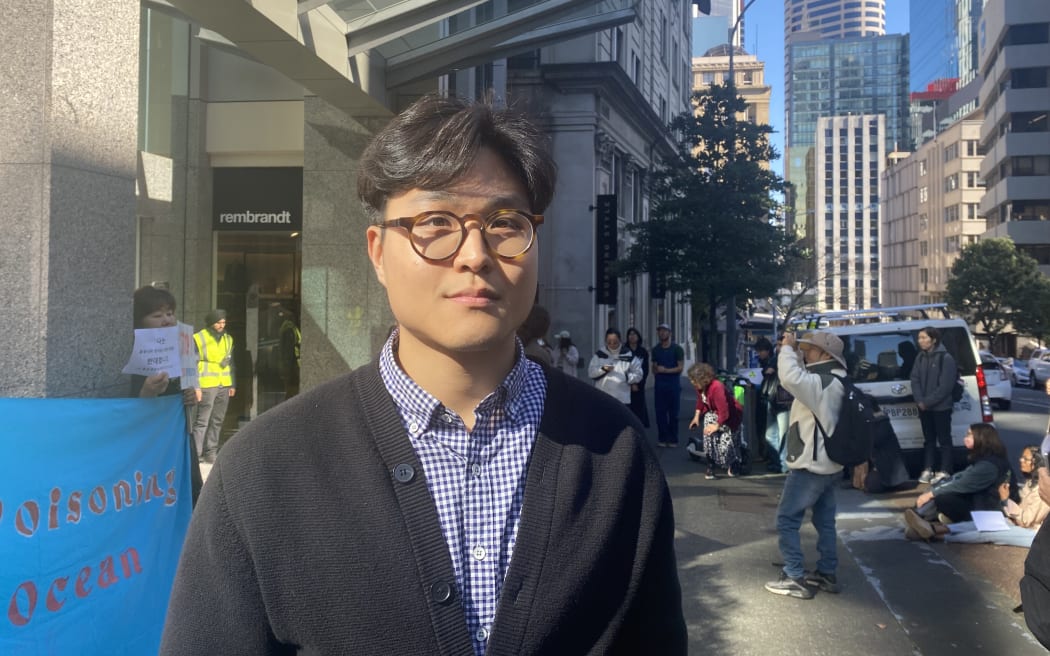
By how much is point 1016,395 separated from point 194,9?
3067 cm

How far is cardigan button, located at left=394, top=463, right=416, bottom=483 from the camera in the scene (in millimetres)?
1617

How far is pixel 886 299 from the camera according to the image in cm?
14912

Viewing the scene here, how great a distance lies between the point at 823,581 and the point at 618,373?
21.2 ft

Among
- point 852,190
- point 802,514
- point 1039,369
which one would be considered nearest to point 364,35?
point 802,514

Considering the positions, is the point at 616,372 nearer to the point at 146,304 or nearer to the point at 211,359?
the point at 211,359

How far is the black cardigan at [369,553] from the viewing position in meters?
1.55

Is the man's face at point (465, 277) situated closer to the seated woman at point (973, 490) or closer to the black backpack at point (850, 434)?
the black backpack at point (850, 434)

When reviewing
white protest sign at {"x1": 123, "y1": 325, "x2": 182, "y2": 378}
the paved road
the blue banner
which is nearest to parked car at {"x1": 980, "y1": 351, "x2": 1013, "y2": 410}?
the paved road

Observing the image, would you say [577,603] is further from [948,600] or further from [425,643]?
[948,600]

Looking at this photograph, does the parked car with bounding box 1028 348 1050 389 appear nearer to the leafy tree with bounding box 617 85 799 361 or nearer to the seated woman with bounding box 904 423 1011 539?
the leafy tree with bounding box 617 85 799 361

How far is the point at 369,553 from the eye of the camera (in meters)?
1.56

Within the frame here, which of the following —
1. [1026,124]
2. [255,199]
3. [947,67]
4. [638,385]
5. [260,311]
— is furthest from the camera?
[947,67]

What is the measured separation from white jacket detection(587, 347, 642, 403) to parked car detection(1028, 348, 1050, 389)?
27202mm

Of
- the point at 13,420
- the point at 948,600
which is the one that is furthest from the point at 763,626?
the point at 13,420
